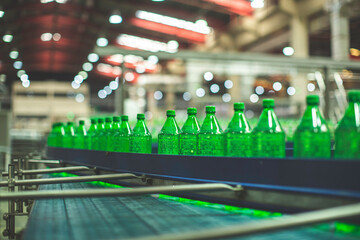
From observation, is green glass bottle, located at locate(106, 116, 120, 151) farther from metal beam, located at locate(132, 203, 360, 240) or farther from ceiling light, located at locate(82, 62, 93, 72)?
ceiling light, located at locate(82, 62, 93, 72)

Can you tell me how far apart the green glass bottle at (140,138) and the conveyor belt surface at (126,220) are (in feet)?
1.38

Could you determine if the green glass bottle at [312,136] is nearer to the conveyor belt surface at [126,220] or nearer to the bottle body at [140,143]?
the conveyor belt surface at [126,220]

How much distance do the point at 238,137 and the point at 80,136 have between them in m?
1.74

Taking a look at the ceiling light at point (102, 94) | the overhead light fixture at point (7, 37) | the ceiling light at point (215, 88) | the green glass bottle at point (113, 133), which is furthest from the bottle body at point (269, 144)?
the ceiling light at point (102, 94)

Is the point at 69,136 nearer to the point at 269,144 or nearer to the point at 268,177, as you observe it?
the point at 269,144

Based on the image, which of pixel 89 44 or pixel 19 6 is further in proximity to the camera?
pixel 89 44

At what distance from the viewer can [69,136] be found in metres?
3.26

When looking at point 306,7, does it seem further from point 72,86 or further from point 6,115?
point 72,86

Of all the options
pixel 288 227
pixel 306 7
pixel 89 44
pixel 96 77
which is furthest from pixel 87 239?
pixel 96 77

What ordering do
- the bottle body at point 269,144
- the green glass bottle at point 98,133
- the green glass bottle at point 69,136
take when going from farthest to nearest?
the green glass bottle at point 69,136 → the green glass bottle at point 98,133 → the bottle body at point 269,144

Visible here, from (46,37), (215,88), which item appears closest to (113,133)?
(46,37)

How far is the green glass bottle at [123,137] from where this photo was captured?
84.0 inches

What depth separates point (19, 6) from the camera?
1463 centimetres

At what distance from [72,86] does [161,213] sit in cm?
2593
